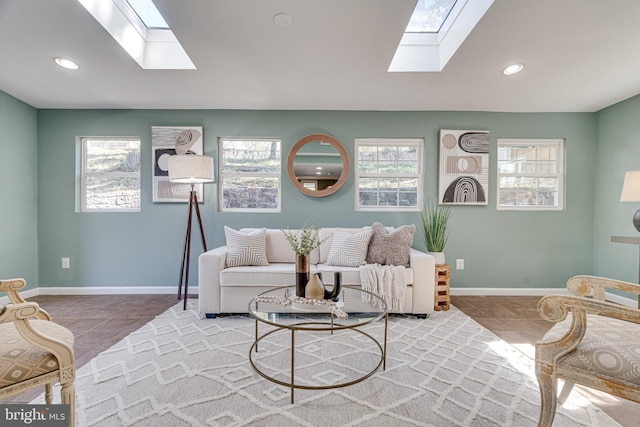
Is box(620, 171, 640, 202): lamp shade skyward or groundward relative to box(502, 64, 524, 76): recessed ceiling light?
groundward

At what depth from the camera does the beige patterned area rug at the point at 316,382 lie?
4.41 ft

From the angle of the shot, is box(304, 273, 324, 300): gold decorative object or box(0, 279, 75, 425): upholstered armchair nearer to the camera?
box(0, 279, 75, 425): upholstered armchair

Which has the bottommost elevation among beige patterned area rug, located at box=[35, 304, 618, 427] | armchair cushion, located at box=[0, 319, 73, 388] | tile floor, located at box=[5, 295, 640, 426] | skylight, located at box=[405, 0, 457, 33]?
tile floor, located at box=[5, 295, 640, 426]

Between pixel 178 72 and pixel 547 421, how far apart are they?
3.39m

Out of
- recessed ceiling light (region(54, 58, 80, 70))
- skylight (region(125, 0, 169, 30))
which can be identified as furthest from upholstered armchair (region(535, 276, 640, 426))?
recessed ceiling light (region(54, 58, 80, 70))

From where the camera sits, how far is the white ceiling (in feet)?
5.87

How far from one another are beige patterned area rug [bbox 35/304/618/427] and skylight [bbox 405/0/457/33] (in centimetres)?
254

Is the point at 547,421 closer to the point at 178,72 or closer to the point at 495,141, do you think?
the point at 495,141

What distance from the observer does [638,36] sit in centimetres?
197

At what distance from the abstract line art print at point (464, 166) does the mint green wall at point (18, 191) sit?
4909 mm

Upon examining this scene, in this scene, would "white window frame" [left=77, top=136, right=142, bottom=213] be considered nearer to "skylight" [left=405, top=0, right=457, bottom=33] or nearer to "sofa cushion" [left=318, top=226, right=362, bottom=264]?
"sofa cushion" [left=318, top=226, right=362, bottom=264]

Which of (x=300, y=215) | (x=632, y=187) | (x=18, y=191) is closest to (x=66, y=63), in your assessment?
(x=18, y=191)

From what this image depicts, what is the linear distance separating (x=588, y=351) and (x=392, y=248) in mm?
1688

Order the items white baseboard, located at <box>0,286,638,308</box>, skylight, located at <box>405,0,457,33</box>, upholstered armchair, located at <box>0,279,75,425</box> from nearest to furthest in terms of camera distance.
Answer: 1. upholstered armchair, located at <box>0,279,75,425</box>
2. skylight, located at <box>405,0,457,33</box>
3. white baseboard, located at <box>0,286,638,308</box>
